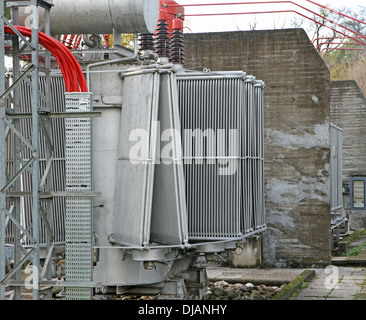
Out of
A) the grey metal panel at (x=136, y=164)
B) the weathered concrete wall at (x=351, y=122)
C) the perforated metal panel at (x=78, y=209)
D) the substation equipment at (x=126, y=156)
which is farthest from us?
the weathered concrete wall at (x=351, y=122)

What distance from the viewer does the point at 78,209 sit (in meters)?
10.2

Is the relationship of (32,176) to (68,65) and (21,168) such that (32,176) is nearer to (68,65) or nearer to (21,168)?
(21,168)

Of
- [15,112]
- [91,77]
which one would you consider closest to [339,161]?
[91,77]

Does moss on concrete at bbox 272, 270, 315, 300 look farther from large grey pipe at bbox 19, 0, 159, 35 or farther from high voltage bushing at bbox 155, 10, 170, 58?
large grey pipe at bbox 19, 0, 159, 35

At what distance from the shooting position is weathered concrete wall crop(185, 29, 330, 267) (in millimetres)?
17266

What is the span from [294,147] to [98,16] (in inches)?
306

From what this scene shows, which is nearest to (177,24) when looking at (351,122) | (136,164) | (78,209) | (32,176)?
(136,164)

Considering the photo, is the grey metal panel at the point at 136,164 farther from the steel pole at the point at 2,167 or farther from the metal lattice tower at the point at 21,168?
the steel pole at the point at 2,167

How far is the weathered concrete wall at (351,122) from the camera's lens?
84.0ft

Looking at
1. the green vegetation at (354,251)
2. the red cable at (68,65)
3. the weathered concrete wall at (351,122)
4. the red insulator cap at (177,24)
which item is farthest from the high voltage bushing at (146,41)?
the weathered concrete wall at (351,122)

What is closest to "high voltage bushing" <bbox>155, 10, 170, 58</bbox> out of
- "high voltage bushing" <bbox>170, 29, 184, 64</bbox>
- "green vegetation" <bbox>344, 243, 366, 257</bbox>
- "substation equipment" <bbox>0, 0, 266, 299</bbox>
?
"high voltage bushing" <bbox>170, 29, 184, 64</bbox>

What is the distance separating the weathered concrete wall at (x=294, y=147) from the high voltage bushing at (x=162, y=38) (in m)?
4.61

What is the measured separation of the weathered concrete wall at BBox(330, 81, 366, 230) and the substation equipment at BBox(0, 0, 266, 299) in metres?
14.3

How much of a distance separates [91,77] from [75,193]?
2.39 meters
